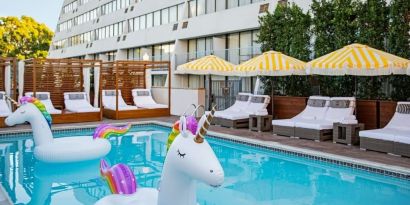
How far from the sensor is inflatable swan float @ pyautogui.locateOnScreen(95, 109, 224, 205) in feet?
9.63

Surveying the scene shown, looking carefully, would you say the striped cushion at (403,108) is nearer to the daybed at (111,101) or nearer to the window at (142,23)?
the daybed at (111,101)

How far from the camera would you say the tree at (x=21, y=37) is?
42188 millimetres

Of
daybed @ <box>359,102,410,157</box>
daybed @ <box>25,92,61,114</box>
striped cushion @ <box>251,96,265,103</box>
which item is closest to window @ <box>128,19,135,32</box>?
daybed @ <box>25,92,61,114</box>

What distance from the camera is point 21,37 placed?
44.1 meters

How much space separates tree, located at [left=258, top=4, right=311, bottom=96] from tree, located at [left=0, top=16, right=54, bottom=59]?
118ft

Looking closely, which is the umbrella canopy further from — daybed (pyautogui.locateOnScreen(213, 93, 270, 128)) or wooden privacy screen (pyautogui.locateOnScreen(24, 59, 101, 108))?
wooden privacy screen (pyautogui.locateOnScreen(24, 59, 101, 108))

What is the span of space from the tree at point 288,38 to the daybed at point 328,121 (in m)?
2.59

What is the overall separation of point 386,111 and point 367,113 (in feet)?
2.00

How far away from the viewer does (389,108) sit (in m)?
10.1

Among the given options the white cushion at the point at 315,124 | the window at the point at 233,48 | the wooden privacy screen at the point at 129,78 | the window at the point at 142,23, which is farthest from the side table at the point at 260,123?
the window at the point at 142,23

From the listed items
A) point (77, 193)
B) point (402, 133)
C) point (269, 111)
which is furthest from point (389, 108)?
point (77, 193)

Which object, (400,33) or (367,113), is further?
(367,113)

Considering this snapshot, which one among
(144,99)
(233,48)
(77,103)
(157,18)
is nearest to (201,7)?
(233,48)

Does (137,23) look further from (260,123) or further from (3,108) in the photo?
(260,123)
